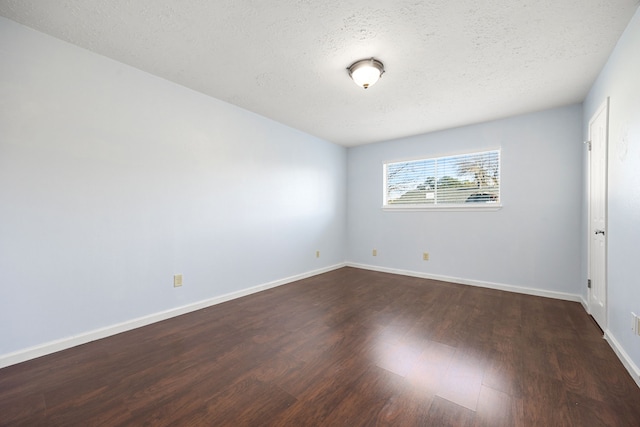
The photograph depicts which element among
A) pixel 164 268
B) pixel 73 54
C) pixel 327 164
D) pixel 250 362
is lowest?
pixel 250 362

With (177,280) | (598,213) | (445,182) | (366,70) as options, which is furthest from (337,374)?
(445,182)

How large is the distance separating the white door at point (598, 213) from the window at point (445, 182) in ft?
3.52

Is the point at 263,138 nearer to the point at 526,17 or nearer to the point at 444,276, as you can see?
the point at 526,17

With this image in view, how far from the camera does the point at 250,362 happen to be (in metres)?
1.89

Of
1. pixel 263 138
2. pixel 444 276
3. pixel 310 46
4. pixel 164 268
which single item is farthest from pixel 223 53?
pixel 444 276

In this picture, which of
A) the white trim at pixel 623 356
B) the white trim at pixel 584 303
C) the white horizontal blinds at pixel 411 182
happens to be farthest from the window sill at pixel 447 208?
the white trim at pixel 623 356

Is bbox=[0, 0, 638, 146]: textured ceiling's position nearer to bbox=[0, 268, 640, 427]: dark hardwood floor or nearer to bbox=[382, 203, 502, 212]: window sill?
bbox=[382, 203, 502, 212]: window sill

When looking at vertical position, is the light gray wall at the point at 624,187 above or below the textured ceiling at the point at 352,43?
below

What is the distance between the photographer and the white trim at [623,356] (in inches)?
64.3

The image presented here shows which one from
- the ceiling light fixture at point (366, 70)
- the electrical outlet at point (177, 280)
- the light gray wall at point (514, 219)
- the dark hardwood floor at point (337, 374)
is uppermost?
the ceiling light fixture at point (366, 70)

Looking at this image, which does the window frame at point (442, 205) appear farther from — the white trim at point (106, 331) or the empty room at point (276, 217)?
the white trim at point (106, 331)

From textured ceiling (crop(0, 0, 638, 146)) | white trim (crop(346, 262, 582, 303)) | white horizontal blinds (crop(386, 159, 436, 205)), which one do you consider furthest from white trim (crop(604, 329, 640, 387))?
white horizontal blinds (crop(386, 159, 436, 205))

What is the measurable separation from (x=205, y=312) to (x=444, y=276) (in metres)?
3.43

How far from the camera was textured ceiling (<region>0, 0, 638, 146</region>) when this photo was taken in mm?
1702
